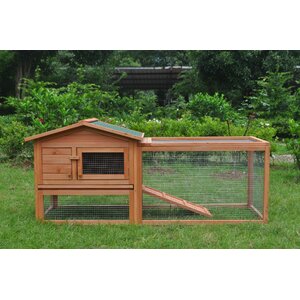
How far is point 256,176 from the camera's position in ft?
19.1

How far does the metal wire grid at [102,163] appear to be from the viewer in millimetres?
5336

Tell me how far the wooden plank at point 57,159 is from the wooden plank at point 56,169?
34mm

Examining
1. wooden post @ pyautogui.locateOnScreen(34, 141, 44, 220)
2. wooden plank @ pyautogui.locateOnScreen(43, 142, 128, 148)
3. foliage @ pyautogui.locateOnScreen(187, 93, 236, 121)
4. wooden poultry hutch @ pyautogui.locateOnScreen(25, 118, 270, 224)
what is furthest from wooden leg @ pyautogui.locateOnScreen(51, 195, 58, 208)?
foliage @ pyautogui.locateOnScreen(187, 93, 236, 121)

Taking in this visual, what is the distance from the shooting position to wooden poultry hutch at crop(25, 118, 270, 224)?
17.3 feet

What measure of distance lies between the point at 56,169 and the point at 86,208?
89cm

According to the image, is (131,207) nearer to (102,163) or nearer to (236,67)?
(102,163)

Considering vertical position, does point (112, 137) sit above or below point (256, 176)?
above

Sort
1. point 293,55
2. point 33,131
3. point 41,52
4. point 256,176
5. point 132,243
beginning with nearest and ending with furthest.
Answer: point 132,243
point 256,176
point 33,131
point 293,55
point 41,52

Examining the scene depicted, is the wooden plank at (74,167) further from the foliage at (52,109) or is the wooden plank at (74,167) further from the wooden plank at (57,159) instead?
the foliage at (52,109)

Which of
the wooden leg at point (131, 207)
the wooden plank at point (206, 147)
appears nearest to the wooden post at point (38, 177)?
the wooden leg at point (131, 207)

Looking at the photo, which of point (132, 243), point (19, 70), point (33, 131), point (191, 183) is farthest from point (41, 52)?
point (132, 243)

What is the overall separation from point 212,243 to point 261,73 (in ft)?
47.8

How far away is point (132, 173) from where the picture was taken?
17.4ft

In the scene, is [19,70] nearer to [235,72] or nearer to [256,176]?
[235,72]
